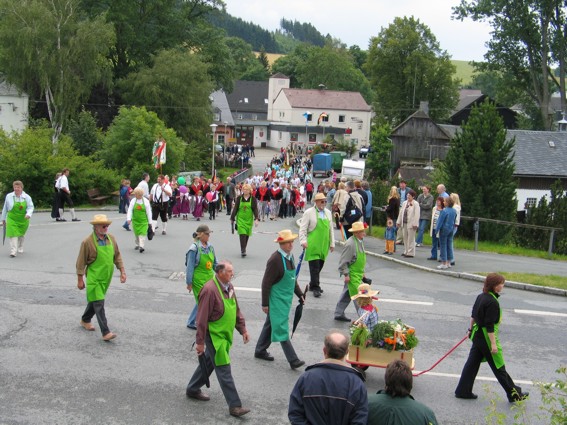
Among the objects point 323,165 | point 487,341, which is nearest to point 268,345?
point 487,341

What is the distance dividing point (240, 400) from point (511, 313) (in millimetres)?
7023

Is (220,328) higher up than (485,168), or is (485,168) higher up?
(485,168)

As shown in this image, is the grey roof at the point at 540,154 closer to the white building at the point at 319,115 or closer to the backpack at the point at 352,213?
the backpack at the point at 352,213

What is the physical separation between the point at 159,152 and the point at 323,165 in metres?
Answer: 35.2

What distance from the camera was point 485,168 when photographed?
2480 cm

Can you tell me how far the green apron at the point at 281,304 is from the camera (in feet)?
30.1

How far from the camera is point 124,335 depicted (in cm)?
1044

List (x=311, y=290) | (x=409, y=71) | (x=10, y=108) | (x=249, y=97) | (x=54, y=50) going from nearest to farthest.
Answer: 1. (x=311, y=290)
2. (x=54, y=50)
3. (x=10, y=108)
4. (x=409, y=71)
5. (x=249, y=97)

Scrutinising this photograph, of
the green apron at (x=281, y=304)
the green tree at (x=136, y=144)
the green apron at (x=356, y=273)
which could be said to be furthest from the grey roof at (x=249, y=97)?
the green apron at (x=281, y=304)

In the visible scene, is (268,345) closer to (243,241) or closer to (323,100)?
(243,241)

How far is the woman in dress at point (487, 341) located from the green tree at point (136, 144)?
28163mm

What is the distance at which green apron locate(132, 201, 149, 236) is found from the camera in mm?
16828

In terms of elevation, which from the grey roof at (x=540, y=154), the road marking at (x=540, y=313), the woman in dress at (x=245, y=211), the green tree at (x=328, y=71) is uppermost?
the green tree at (x=328, y=71)

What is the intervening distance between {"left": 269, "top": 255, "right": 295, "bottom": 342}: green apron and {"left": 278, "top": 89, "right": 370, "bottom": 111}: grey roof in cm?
9217
